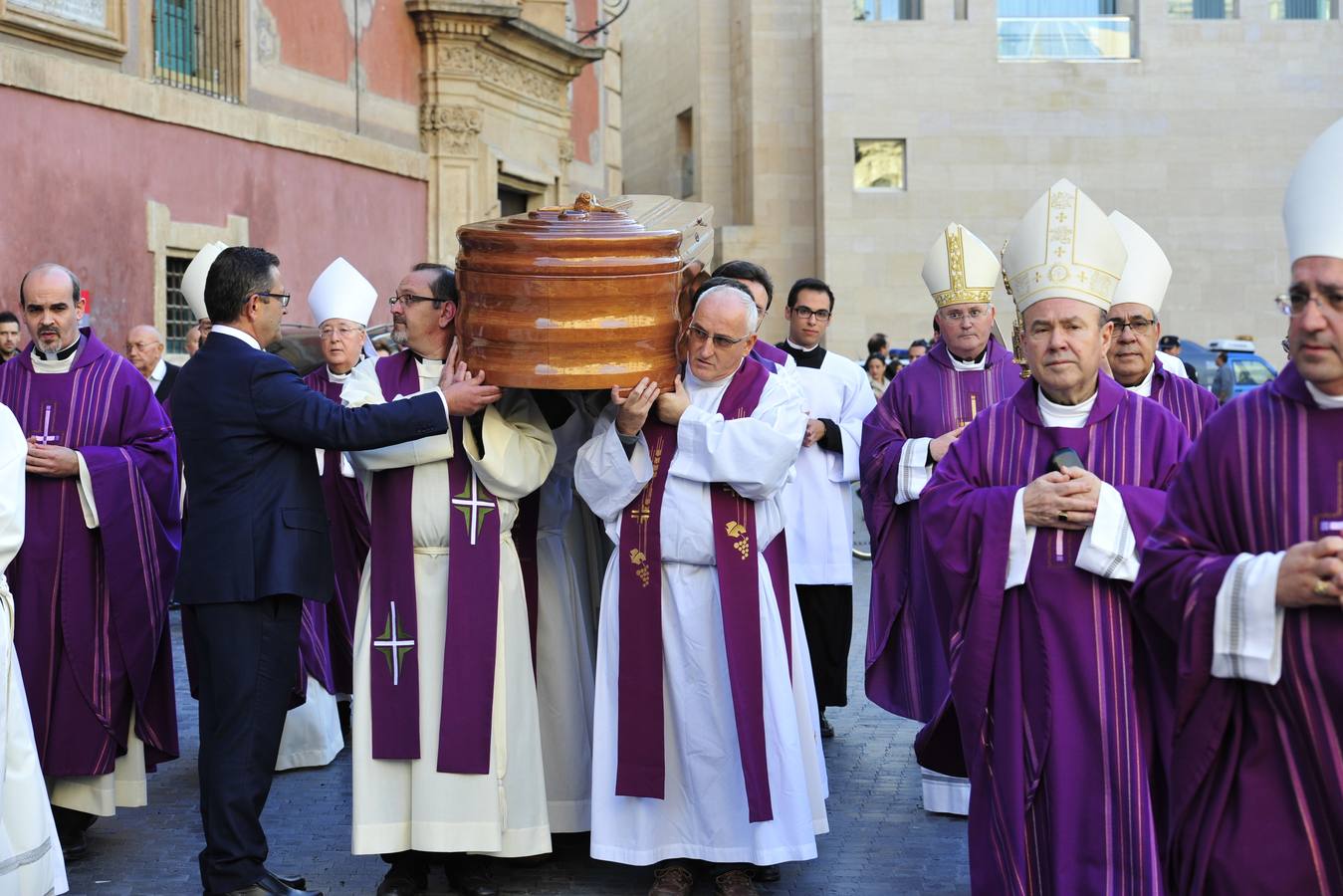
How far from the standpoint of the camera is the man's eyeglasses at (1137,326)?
234 inches

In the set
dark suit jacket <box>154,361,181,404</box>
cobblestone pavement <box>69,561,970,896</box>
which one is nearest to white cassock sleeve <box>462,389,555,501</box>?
cobblestone pavement <box>69,561,970,896</box>

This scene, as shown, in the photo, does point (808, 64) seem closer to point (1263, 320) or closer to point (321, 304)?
point (1263, 320)

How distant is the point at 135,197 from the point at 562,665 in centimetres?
873

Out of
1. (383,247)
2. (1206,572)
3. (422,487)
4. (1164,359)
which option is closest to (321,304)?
(422,487)

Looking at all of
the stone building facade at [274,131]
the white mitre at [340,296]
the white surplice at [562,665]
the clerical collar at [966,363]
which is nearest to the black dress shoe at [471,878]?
the white surplice at [562,665]

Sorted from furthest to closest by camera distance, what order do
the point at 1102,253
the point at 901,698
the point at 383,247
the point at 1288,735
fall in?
the point at 383,247
the point at 901,698
the point at 1102,253
the point at 1288,735

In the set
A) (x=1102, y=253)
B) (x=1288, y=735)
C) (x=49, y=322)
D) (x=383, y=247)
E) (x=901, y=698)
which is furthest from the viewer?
(x=383, y=247)

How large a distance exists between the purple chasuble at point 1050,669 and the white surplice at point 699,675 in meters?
1.07

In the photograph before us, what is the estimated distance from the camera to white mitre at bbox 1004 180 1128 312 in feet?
14.1

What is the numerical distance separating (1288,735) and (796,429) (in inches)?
95.9

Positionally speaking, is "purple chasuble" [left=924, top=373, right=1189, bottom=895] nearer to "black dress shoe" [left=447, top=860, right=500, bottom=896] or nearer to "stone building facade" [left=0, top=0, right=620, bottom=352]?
"black dress shoe" [left=447, top=860, right=500, bottom=896]

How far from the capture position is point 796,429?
5.44m

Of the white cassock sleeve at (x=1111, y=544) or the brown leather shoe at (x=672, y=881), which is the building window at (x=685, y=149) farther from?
the white cassock sleeve at (x=1111, y=544)

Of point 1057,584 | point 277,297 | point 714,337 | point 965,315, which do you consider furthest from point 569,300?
point 965,315
